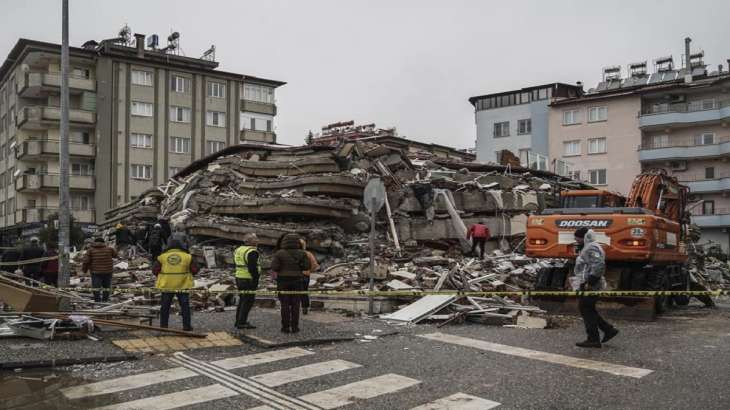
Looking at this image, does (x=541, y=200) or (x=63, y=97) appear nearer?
(x=63, y=97)

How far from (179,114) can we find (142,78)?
3902 mm

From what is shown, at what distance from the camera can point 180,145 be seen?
51.5 m

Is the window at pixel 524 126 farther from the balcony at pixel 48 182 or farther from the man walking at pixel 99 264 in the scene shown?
the man walking at pixel 99 264

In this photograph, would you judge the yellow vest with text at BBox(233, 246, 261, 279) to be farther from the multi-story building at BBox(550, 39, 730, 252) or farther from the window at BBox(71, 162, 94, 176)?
the window at BBox(71, 162, 94, 176)

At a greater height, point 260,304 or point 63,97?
point 63,97

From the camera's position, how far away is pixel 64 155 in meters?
12.8

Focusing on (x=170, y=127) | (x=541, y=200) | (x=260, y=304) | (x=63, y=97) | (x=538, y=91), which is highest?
(x=538, y=91)

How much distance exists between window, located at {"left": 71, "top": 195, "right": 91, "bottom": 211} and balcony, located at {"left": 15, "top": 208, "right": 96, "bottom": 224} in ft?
0.70

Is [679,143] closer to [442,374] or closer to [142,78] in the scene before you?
[142,78]

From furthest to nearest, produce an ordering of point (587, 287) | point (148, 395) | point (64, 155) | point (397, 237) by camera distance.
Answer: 1. point (397, 237)
2. point (64, 155)
3. point (587, 287)
4. point (148, 395)

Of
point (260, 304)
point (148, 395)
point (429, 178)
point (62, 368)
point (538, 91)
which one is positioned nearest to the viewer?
point (148, 395)

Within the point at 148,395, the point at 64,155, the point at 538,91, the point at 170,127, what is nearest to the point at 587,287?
the point at 148,395

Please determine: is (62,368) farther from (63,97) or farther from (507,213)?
(507,213)

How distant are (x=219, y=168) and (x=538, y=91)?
39.0 meters
